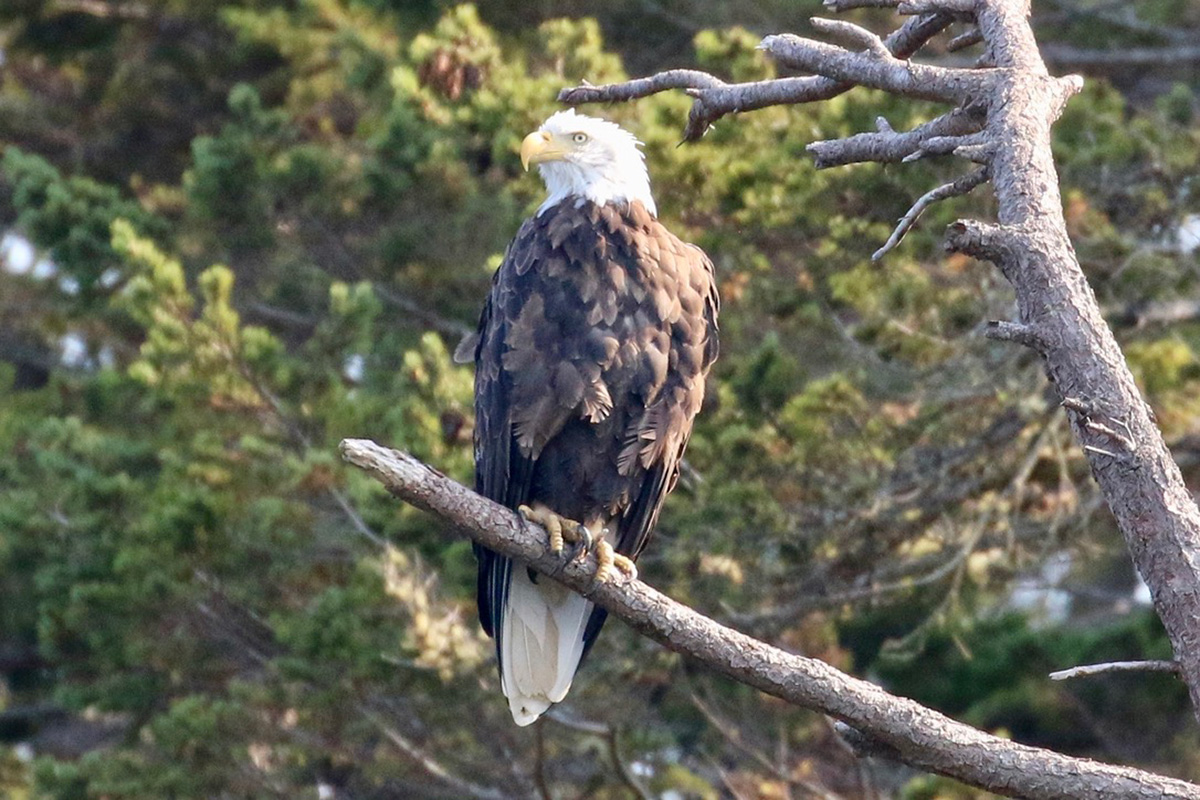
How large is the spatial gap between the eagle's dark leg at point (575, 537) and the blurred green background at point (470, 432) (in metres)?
1.50

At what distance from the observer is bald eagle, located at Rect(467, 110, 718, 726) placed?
4723mm

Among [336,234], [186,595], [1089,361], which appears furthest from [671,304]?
[336,234]

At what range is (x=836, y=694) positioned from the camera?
3.57 metres

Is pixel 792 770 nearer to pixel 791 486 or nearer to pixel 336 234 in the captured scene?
pixel 791 486

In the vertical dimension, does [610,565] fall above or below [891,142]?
below

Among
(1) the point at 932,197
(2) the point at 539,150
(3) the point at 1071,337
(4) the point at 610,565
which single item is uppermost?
(1) the point at 932,197

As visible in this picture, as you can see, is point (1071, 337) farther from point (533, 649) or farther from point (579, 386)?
point (533, 649)

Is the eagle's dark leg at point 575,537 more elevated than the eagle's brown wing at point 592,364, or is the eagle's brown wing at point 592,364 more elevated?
the eagle's brown wing at point 592,364

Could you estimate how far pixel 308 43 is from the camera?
10.6 m

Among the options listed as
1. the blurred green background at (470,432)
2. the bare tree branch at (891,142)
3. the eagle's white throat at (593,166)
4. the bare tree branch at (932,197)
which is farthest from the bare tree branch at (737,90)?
the blurred green background at (470,432)

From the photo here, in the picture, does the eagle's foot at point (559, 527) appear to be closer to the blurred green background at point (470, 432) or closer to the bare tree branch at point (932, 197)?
the bare tree branch at point (932, 197)

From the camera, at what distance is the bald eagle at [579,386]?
472 centimetres

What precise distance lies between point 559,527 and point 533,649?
62cm

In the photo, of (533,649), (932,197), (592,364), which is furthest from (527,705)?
(932,197)
